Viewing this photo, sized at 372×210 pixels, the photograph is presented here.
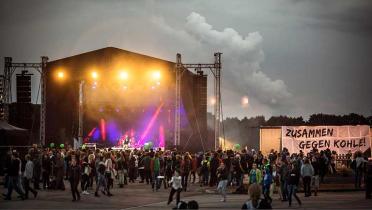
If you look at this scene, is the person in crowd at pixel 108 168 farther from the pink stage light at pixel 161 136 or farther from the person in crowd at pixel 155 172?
the pink stage light at pixel 161 136

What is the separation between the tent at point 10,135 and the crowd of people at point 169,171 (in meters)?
7.93

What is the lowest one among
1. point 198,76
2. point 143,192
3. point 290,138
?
point 143,192

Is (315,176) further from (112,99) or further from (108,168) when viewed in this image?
(112,99)

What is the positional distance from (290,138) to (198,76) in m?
15.8

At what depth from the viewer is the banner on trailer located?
106 ft

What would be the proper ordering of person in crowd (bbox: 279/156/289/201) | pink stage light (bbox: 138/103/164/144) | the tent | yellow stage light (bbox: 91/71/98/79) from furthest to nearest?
1. pink stage light (bbox: 138/103/164/144)
2. yellow stage light (bbox: 91/71/98/79)
3. the tent
4. person in crowd (bbox: 279/156/289/201)

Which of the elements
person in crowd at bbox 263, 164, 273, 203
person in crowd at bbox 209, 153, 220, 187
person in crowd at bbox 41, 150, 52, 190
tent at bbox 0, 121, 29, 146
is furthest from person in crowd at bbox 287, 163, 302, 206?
tent at bbox 0, 121, 29, 146

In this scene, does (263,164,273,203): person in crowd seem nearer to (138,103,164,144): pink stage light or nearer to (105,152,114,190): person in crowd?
(105,152,114,190): person in crowd

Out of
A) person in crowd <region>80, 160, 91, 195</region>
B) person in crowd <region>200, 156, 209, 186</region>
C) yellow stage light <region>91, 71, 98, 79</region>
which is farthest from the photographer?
yellow stage light <region>91, 71, 98, 79</region>

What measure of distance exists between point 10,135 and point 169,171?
45.4 feet

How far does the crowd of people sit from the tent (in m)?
7.93

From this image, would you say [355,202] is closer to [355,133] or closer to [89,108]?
[355,133]

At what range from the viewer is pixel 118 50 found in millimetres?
43375

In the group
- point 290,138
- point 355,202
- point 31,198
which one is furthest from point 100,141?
point 355,202
